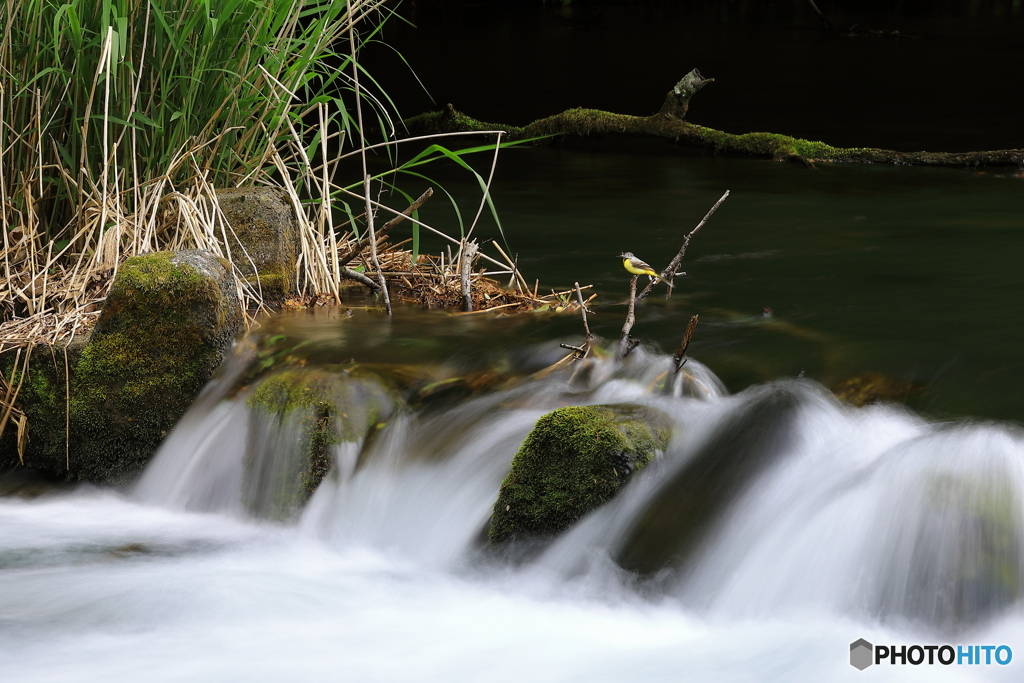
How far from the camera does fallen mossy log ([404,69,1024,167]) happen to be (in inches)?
306

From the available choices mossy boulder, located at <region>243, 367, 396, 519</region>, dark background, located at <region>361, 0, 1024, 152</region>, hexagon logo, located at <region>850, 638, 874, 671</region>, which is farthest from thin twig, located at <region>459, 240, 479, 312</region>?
dark background, located at <region>361, 0, 1024, 152</region>

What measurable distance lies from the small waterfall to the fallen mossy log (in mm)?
4828

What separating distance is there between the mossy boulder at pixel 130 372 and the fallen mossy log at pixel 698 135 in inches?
184

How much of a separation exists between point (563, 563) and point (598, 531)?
123 millimetres

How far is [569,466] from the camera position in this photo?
2.88 metres

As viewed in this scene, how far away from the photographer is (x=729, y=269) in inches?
191

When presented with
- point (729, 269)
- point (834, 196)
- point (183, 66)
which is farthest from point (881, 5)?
point (183, 66)

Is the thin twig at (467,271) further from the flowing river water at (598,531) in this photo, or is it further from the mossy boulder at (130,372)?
the mossy boulder at (130,372)

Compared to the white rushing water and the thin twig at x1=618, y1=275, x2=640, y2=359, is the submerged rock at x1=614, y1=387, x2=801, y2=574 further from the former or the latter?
the thin twig at x1=618, y1=275, x2=640, y2=359

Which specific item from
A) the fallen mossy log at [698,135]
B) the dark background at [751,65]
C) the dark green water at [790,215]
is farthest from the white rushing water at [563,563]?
the fallen mossy log at [698,135]

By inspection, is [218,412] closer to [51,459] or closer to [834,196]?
[51,459]

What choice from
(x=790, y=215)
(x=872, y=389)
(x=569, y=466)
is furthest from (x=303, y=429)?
(x=790, y=215)

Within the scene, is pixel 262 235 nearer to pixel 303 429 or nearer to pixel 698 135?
pixel 303 429

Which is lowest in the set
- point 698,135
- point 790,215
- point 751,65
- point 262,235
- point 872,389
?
point 872,389
